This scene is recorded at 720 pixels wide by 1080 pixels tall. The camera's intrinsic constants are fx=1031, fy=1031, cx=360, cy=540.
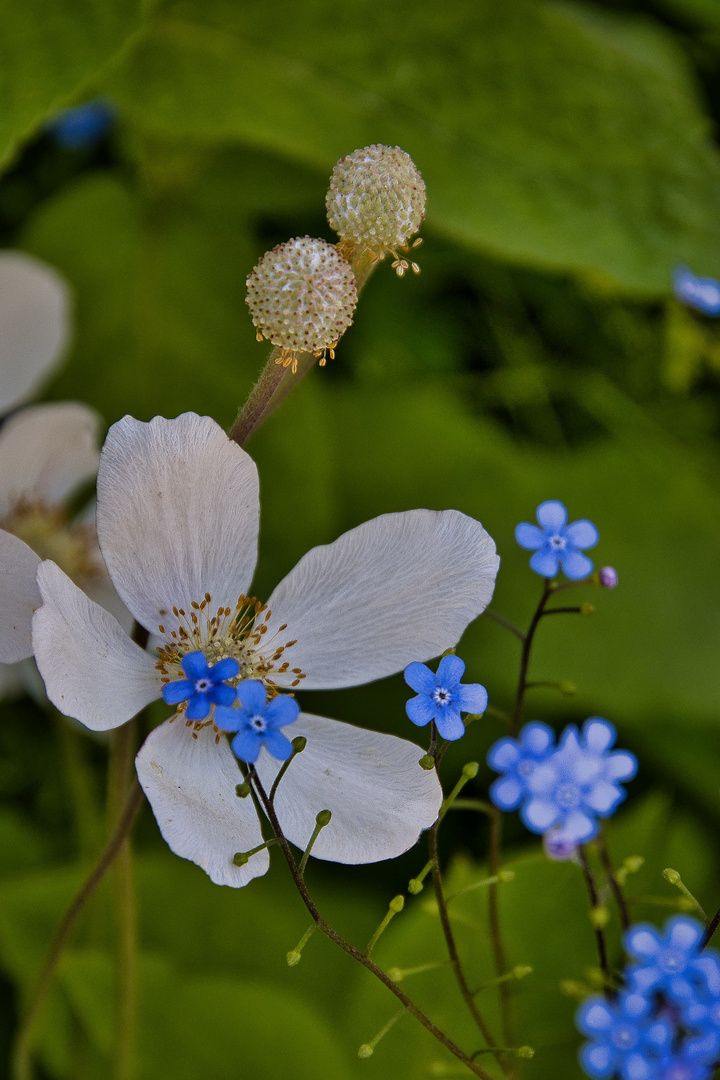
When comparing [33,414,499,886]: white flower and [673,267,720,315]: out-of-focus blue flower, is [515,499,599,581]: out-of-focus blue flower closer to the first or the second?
[33,414,499,886]: white flower

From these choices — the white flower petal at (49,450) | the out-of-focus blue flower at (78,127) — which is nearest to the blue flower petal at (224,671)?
the white flower petal at (49,450)

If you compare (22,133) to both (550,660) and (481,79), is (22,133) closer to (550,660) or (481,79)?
(481,79)

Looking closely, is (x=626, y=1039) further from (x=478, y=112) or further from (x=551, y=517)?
(x=478, y=112)

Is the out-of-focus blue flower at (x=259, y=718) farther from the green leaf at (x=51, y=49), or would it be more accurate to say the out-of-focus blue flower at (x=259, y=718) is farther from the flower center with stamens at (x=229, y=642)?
the green leaf at (x=51, y=49)

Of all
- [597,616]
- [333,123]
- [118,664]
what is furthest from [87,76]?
[597,616]

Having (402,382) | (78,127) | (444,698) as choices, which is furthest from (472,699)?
(78,127)

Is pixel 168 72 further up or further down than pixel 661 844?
further up
